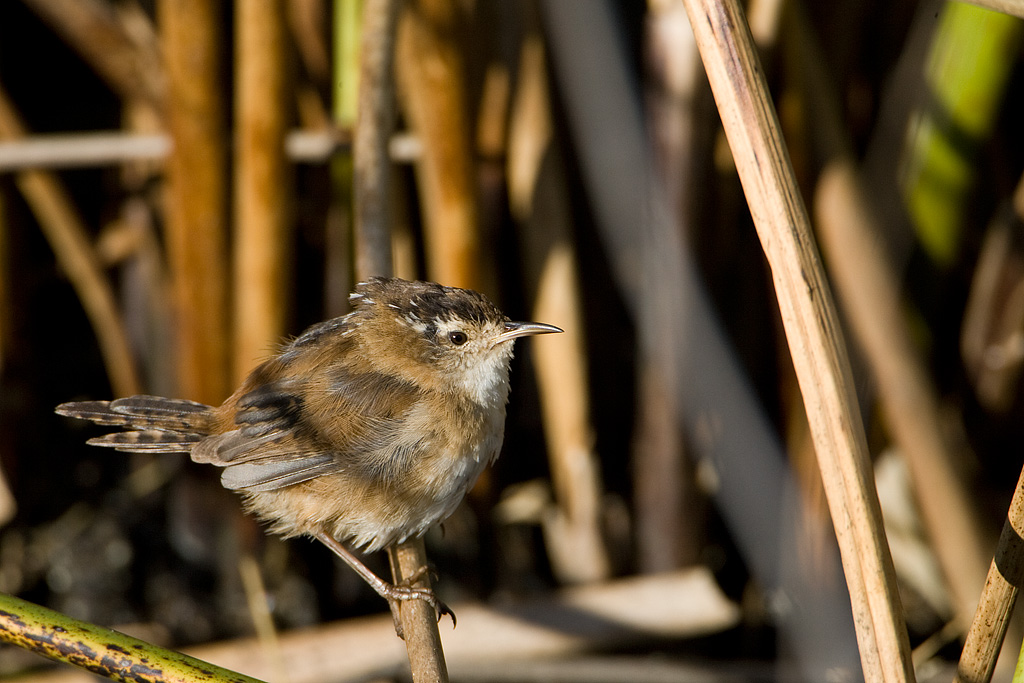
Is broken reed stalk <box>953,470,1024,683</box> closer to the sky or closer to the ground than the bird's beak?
closer to the ground

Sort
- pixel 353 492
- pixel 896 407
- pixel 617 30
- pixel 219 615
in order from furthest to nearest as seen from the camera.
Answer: pixel 219 615
pixel 617 30
pixel 896 407
pixel 353 492

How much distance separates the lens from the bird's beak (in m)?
2.24

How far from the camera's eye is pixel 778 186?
4.40 feet

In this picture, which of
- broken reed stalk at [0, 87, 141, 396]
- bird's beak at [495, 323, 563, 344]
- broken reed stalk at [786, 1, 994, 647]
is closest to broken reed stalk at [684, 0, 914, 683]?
bird's beak at [495, 323, 563, 344]

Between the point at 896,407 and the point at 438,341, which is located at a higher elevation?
the point at 438,341

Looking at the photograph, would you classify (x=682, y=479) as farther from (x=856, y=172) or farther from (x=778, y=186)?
(x=778, y=186)

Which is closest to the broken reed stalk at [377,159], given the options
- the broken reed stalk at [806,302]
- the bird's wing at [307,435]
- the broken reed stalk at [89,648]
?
the bird's wing at [307,435]

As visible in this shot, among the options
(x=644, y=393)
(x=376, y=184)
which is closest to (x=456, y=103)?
(x=376, y=184)

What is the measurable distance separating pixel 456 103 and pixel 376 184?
2.46 ft

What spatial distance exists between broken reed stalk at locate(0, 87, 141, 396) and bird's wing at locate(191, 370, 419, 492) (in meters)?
1.56

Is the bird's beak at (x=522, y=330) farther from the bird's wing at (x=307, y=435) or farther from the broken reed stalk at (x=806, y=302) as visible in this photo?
the broken reed stalk at (x=806, y=302)

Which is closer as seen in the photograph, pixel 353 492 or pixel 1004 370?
pixel 353 492

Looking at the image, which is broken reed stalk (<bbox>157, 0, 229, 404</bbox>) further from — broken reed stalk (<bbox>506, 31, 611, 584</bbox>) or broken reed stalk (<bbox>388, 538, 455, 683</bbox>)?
broken reed stalk (<bbox>388, 538, 455, 683</bbox>)

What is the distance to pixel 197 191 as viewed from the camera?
9.91 feet
